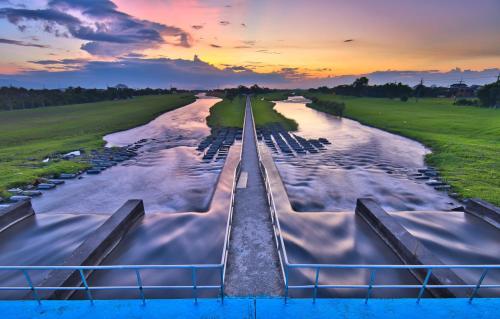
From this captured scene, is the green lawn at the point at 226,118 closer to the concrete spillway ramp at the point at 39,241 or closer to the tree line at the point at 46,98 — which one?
the concrete spillway ramp at the point at 39,241

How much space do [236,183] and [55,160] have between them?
21527mm

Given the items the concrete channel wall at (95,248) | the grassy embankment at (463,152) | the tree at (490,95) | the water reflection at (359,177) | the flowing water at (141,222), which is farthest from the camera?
the tree at (490,95)

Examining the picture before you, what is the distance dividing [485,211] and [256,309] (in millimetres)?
15374

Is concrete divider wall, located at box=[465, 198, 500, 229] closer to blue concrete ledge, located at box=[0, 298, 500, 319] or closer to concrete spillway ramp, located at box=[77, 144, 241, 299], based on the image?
blue concrete ledge, located at box=[0, 298, 500, 319]

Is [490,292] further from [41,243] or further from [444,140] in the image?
[444,140]

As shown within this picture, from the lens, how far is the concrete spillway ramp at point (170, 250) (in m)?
10.0

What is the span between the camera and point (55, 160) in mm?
27438

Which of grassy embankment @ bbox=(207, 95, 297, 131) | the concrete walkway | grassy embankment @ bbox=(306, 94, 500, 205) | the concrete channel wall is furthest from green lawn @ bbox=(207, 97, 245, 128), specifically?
the concrete channel wall

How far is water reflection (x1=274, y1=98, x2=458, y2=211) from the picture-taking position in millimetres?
18062

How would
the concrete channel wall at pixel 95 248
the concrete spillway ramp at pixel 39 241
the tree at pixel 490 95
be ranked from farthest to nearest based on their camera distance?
the tree at pixel 490 95 < the concrete spillway ramp at pixel 39 241 < the concrete channel wall at pixel 95 248

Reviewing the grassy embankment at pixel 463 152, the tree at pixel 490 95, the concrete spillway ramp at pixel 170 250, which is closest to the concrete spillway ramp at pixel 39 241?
the concrete spillway ramp at pixel 170 250

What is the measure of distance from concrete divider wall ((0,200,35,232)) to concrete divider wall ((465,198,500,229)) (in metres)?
26.3

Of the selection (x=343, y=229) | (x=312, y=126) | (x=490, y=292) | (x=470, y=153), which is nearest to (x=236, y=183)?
(x=343, y=229)

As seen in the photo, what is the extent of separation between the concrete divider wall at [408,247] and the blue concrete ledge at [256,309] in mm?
1795
